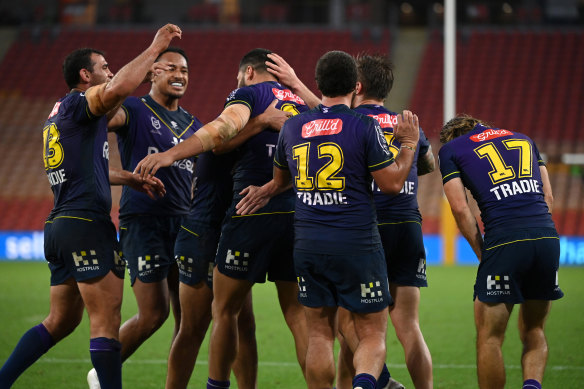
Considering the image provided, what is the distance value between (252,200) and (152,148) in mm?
1273

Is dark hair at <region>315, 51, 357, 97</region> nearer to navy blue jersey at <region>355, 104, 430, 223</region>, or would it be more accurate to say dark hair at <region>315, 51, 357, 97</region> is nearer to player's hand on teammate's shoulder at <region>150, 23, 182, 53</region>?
navy blue jersey at <region>355, 104, 430, 223</region>

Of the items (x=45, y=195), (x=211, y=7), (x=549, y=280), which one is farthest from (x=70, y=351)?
(x=211, y=7)

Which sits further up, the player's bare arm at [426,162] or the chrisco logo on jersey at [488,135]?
the chrisco logo on jersey at [488,135]

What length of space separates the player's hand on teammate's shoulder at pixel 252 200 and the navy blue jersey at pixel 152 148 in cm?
107

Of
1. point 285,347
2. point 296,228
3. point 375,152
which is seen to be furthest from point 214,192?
point 285,347

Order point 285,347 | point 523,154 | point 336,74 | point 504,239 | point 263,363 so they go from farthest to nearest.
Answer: point 285,347
point 263,363
point 523,154
point 504,239
point 336,74

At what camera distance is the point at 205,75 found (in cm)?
2580

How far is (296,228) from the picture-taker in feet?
15.7

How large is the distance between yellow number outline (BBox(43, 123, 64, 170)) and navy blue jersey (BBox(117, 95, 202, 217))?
882 millimetres

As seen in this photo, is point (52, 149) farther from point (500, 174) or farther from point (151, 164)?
point (500, 174)

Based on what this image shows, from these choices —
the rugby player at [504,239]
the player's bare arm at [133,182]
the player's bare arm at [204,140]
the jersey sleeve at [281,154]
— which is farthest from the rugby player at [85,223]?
the rugby player at [504,239]

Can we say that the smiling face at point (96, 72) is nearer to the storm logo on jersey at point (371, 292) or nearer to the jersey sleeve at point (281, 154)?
the jersey sleeve at point (281, 154)

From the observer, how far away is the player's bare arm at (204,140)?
4738 millimetres

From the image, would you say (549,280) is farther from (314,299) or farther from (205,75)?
(205,75)
